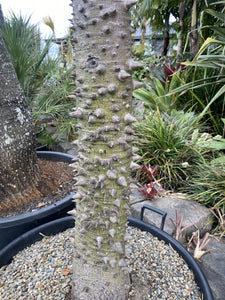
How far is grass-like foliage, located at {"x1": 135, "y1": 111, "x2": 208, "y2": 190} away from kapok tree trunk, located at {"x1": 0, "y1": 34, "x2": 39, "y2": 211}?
1053mm

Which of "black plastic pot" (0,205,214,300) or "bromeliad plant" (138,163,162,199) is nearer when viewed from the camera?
"black plastic pot" (0,205,214,300)

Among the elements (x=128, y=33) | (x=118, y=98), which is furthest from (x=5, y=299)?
(x=128, y=33)

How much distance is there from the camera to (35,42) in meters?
2.22

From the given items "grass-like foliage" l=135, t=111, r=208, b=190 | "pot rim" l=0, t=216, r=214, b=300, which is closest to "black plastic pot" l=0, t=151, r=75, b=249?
"pot rim" l=0, t=216, r=214, b=300

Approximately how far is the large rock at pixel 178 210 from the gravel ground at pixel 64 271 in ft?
1.00

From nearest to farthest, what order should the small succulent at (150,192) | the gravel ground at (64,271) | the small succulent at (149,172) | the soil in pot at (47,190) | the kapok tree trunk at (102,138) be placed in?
the kapok tree trunk at (102,138) → the gravel ground at (64,271) → the soil in pot at (47,190) → the small succulent at (150,192) → the small succulent at (149,172)

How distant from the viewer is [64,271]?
102 centimetres

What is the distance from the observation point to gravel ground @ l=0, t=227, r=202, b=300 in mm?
929

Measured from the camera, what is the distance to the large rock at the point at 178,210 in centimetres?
153

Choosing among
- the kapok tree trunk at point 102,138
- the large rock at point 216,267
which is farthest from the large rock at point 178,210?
the kapok tree trunk at point 102,138

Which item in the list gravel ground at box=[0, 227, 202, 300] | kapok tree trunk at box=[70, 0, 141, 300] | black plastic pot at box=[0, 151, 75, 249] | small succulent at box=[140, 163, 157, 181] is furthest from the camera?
small succulent at box=[140, 163, 157, 181]

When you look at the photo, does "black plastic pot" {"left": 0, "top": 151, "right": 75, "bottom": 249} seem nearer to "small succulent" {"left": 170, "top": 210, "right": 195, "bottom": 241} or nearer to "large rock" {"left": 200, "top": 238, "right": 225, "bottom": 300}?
"small succulent" {"left": 170, "top": 210, "right": 195, "bottom": 241}

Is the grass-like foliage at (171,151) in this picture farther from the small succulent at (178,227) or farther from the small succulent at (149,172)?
the small succulent at (178,227)

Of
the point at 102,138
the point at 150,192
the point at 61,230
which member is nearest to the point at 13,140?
the point at 61,230
